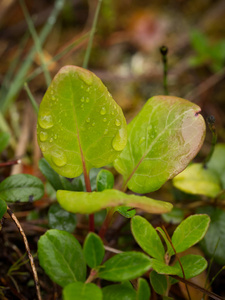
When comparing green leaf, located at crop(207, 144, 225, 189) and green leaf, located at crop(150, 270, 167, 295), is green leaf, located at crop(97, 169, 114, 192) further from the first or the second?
green leaf, located at crop(207, 144, 225, 189)

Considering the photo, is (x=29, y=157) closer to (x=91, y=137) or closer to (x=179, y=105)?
(x=91, y=137)

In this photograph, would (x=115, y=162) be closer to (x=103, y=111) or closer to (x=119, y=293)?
(x=103, y=111)

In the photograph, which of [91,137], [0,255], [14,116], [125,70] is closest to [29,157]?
[14,116]

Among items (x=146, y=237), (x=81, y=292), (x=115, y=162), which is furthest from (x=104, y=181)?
(x=81, y=292)

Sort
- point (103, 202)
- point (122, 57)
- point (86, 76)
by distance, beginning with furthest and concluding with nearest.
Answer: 1. point (122, 57)
2. point (86, 76)
3. point (103, 202)

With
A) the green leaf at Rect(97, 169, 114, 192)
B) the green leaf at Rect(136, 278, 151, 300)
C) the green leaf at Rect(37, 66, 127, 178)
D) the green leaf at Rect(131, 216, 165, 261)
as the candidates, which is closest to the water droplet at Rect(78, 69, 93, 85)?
the green leaf at Rect(37, 66, 127, 178)

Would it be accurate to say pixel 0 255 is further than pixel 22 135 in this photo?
No
